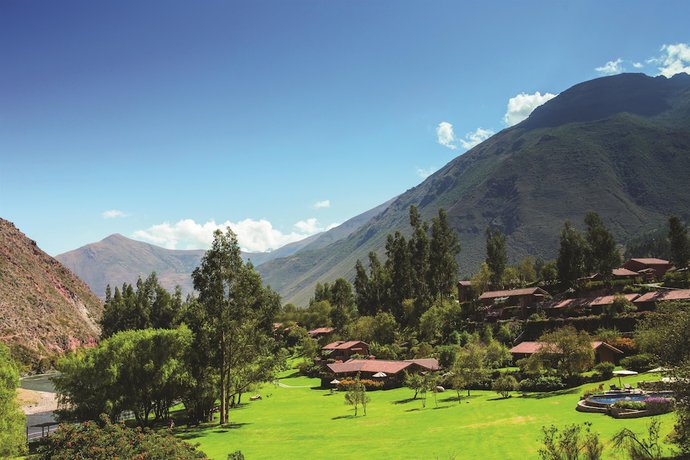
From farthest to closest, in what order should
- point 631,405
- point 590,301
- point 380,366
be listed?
point 590,301, point 380,366, point 631,405

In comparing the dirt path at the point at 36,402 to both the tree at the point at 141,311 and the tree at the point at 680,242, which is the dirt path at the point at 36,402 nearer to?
the tree at the point at 141,311

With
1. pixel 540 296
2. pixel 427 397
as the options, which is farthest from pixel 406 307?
pixel 427 397

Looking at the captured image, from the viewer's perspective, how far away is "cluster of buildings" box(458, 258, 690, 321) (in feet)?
246

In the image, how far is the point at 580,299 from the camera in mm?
85188

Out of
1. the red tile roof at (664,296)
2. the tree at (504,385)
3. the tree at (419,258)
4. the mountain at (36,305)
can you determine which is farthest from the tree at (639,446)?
the mountain at (36,305)

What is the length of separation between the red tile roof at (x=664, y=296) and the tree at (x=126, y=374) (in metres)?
66.8

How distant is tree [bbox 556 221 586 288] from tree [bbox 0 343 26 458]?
297 ft

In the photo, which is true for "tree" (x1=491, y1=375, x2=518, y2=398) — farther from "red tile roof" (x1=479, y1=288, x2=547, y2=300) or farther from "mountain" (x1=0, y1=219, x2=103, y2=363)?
"mountain" (x1=0, y1=219, x2=103, y2=363)

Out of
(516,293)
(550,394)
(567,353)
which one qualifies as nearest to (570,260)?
(516,293)

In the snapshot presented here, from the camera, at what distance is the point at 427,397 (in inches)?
2409

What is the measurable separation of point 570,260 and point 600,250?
577cm

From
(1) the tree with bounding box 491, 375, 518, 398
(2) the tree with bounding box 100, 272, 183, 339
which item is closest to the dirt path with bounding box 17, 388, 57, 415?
(2) the tree with bounding box 100, 272, 183, 339

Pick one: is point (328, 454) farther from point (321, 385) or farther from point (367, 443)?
point (321, 385)

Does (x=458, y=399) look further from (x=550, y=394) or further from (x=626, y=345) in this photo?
(x=626, y=345)
